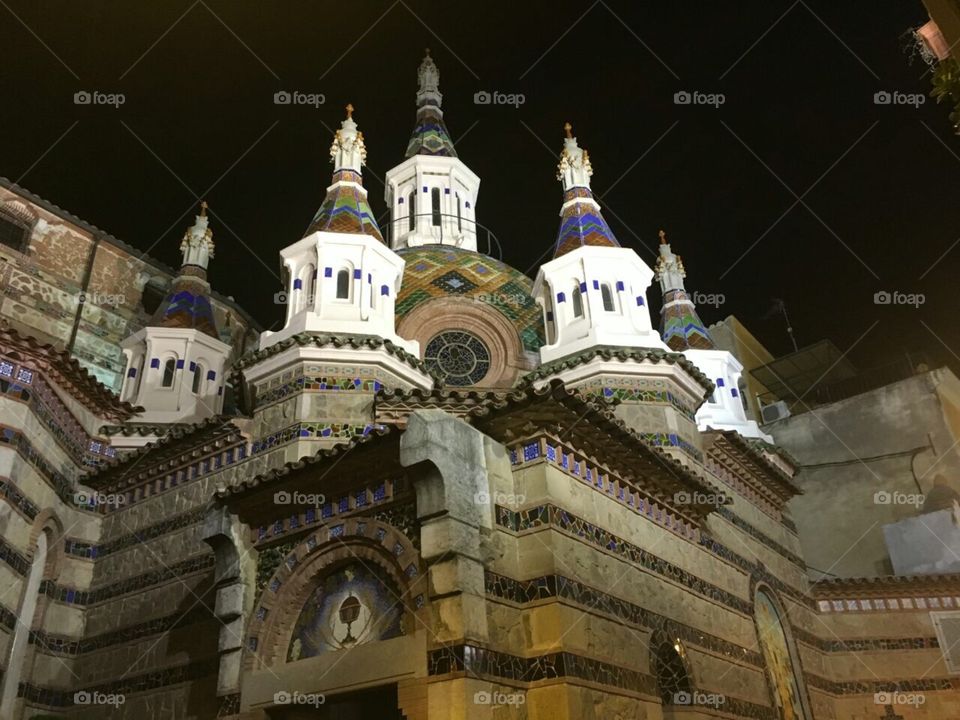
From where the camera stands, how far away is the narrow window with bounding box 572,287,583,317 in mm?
17156

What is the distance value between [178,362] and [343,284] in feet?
15.6

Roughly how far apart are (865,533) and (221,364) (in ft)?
59.2

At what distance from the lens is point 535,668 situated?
27.4 ft

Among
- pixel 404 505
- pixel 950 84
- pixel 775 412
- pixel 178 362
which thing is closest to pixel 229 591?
pixel 404 505

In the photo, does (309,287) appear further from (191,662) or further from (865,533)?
(865,533)

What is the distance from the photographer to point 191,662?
11.7 m

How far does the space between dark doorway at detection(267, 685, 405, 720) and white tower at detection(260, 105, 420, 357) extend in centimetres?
626

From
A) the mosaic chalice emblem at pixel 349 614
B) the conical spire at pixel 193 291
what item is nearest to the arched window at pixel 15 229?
the conical spire at pixel 193 291

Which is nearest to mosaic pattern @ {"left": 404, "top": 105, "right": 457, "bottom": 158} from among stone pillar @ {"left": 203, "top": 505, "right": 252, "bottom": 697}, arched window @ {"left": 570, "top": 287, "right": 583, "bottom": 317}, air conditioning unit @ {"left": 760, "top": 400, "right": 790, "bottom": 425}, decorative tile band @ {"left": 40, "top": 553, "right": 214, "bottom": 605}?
arched window @ {"left": 570, "top": 287, "right": 583, "bottom": 317}

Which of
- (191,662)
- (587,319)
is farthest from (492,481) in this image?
(587,319)

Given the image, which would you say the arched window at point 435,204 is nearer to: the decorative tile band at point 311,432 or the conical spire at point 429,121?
the conical spire at point 429,121

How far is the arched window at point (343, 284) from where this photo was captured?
51.3ft

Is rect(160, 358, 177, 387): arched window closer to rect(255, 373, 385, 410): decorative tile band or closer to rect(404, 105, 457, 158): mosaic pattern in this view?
rect(255, 373, 385, 410): decorative tile band

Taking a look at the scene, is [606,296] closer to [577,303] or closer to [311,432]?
[577,303]
